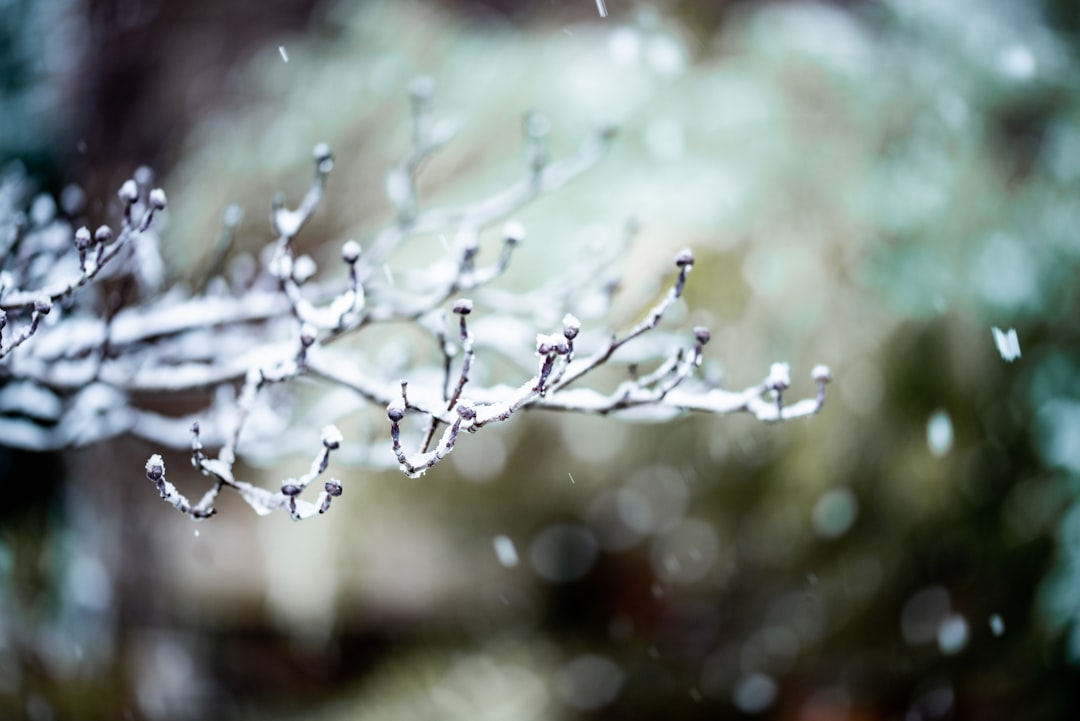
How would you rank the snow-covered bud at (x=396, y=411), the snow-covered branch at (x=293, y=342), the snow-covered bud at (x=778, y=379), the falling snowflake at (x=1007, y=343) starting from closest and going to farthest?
the snow-covered bud at (x=396, y=411)
the snow-covered branch at (x=293, y=342)
the snow-covered bud at (x=778, y=379)
the falling snowflake at (x=1007, y=343)

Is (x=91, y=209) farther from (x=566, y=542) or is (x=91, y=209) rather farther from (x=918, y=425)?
(x=918, y=425)

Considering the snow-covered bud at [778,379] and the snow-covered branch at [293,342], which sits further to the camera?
the snow-covered bud at [778,379]

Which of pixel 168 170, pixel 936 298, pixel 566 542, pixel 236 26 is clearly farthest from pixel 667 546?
pixel 236 26

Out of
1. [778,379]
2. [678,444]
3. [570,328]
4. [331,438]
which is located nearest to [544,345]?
[570,328]

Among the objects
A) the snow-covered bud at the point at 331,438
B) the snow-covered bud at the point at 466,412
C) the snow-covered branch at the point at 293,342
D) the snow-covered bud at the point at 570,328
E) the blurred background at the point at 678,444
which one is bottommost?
the blurred background at the point at 678,444

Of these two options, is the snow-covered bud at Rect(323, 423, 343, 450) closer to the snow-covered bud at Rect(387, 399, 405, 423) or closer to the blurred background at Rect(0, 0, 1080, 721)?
the snow-covered bud at Rect(387, 399, 405, 423)

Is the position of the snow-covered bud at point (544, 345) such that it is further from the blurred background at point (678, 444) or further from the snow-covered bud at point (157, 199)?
the blurred background at point (678, 444)

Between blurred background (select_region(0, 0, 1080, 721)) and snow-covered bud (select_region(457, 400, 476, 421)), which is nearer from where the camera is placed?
snow-covered bud (select_region(457, 400, 476, 421))

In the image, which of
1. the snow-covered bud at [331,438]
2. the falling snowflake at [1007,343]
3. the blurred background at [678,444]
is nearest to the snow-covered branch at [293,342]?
the snow-covered bud at [331,438]

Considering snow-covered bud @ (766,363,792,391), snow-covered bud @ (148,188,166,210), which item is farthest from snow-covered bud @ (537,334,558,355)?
snow-covered bud @ (148,188,166,210)
